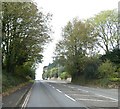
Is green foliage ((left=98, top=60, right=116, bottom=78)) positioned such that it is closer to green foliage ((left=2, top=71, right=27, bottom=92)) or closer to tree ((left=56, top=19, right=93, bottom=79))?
tree ((left=56, top=19, right=93, bottom=79))

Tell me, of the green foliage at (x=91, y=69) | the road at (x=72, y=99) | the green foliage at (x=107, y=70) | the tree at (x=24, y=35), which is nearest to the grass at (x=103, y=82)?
the green foliage at (x=91, y=69)

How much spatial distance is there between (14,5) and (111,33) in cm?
4748

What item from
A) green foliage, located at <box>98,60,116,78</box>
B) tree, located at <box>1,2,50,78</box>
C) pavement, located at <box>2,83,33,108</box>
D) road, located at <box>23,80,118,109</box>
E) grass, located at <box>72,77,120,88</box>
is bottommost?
road, located at <box>23,80,118,109</box>

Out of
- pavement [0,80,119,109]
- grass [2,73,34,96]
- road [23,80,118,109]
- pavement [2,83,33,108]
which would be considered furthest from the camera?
grass [2,73,34,96]

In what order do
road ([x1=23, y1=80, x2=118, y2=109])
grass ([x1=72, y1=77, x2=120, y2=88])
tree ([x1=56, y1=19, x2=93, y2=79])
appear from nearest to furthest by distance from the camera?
road ([x1=23, y1=80, x2=118, y2=109]) → grass ([x1=72, y1=77, x2=120, y2=88]) → tree ([x1=56, y1=19, x2=93, y2=79])

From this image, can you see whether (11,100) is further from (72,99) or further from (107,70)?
(107,70)

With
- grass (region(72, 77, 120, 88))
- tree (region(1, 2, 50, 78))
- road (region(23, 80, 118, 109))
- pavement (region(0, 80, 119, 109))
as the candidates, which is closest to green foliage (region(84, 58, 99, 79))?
grass (region(72, 77, 120, 88))

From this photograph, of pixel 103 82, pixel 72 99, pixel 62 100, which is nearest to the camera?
pixel 62 100

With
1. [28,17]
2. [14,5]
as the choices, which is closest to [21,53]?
[28,17]

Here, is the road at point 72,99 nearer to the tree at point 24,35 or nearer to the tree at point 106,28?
the tree at point 24,35

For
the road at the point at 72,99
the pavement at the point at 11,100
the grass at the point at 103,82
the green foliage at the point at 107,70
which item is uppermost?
Answer: the green foliage at the point at 107,70

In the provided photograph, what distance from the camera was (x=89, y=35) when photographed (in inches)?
2808

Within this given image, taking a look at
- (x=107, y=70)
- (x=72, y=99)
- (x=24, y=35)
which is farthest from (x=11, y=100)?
(x=107, y=70)

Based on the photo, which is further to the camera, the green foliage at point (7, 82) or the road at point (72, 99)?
the green foliage at point (7, 82)
